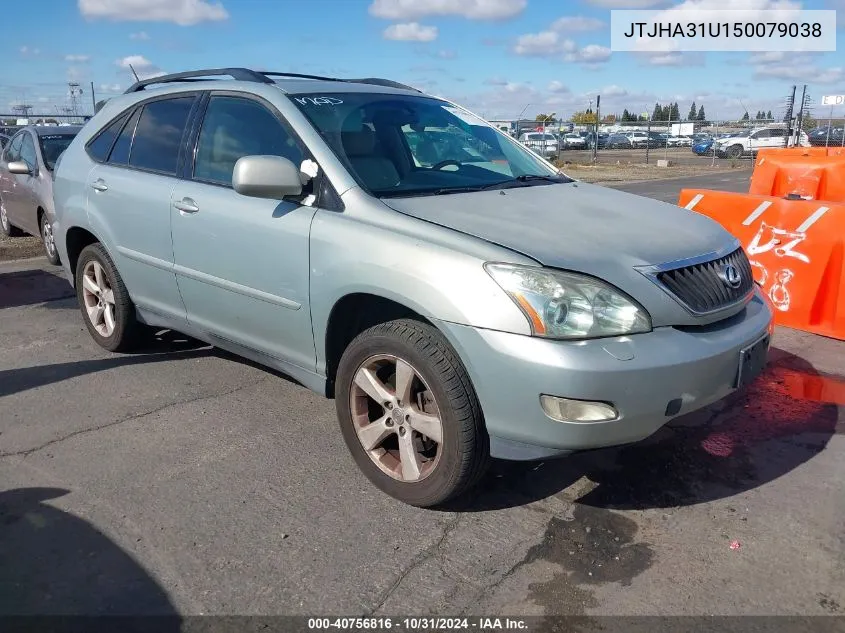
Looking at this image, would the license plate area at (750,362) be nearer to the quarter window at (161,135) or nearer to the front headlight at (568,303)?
the front headlight at (568,303)

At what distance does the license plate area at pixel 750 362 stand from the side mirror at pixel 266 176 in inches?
81.8

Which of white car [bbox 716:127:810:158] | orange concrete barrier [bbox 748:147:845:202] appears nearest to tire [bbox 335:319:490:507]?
orange concrete barrier [bbox 748:147:845:202]

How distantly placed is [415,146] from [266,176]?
1015mm

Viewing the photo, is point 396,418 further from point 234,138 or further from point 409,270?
point 234,138

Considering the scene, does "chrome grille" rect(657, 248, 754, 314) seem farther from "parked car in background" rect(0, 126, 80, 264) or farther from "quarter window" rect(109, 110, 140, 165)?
"parked car in background" rect(0, 126, 80, 264)

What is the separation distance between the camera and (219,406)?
4309mm

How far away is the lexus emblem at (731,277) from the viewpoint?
3193mm

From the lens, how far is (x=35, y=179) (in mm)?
8406

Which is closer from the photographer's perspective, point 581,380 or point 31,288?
point 581,380

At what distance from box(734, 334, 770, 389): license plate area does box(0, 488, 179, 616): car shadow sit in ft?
7.76

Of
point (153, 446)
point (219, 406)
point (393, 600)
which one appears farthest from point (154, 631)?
point (219, 406)

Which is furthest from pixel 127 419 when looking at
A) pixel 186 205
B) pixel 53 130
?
pixel 53 130

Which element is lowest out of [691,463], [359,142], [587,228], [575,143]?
[691,463]

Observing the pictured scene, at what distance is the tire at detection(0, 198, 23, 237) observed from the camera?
10306mm
